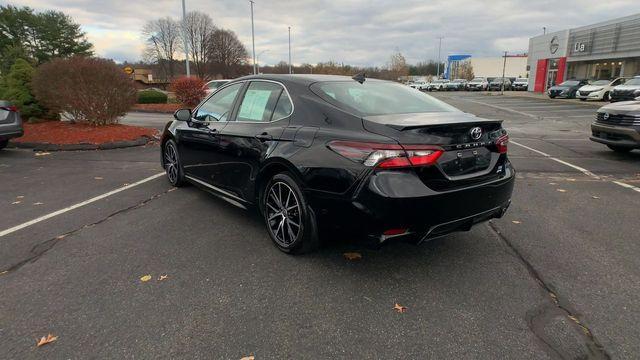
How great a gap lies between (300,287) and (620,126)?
7992 mm

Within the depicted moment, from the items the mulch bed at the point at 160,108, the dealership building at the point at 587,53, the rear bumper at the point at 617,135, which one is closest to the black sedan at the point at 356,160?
the rear bumper at the point at 617,135

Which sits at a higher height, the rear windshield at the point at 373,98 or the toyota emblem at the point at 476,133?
the rear windshield at the point at 373,98

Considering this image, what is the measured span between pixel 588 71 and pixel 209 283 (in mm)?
46086

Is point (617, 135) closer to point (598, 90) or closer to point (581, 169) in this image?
point (581, 169)

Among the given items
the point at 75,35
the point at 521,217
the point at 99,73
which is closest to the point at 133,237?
the point at 521,217

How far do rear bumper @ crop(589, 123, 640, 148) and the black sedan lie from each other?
19.5ft

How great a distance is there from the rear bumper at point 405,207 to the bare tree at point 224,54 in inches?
2504

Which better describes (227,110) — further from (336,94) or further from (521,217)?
(521,217)

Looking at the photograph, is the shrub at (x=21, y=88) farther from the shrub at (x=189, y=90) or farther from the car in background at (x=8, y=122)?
the shrub at (x=189, y=90)

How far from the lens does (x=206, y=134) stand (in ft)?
16.0

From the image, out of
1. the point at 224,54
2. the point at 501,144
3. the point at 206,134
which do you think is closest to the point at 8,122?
the point at 206,134

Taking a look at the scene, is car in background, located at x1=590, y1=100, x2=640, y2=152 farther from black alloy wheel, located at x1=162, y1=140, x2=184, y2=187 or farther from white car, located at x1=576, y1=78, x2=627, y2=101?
white car, located at x1=576, y1=78, x2=627, y2=101

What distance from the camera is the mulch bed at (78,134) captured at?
9719mm

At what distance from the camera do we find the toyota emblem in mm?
3243
